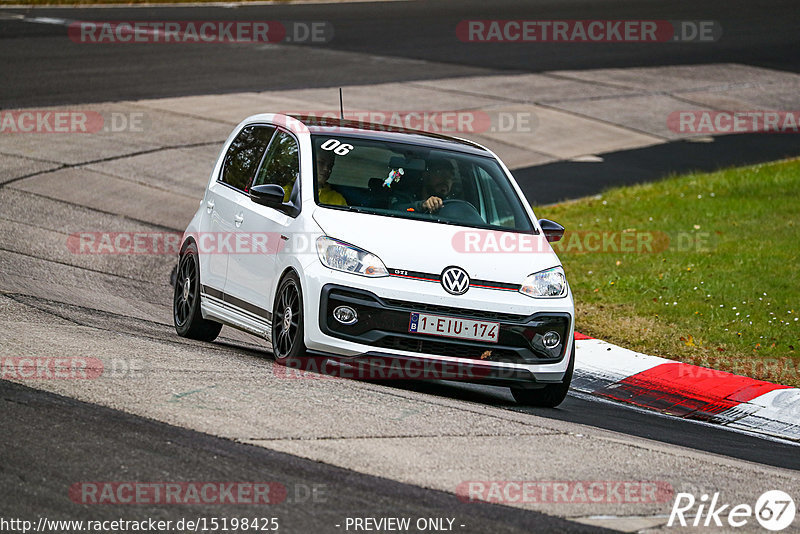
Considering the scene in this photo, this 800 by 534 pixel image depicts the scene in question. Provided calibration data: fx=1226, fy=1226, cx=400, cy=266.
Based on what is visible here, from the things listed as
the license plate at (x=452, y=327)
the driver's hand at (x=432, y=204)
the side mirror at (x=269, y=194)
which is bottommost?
the license plate at (x=452, y=327)

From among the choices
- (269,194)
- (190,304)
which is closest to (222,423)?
(269,194)

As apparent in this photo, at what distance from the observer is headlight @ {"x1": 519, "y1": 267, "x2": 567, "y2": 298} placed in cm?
792

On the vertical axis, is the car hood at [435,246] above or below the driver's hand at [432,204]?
below

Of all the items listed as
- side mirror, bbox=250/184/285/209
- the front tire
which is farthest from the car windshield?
the front tire

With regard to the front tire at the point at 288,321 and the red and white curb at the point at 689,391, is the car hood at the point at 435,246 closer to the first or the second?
the front tire at the point at 288,321

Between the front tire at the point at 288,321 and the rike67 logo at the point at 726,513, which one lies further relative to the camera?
the front tire at the point at 288,321

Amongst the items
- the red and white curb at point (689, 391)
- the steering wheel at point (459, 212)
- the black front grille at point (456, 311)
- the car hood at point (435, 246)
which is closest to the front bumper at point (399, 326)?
the black front grille at point (456, 311)

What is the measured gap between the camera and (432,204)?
8547mm

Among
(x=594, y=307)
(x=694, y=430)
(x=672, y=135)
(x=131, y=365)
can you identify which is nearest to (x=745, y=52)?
(x=672, y=135)

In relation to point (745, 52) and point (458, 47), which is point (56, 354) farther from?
point (745, 52)

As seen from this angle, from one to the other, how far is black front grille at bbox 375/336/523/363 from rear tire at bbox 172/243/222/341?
8.09ft

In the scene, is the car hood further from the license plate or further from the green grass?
the green grass

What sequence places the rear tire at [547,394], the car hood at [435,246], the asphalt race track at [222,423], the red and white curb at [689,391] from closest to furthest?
the asphalt race track at [222,423]
the car hood at [435,246]
the rear tire at [547,394]
the red and white curb at [689,391]

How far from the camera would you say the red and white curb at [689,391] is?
8875 millimetres
